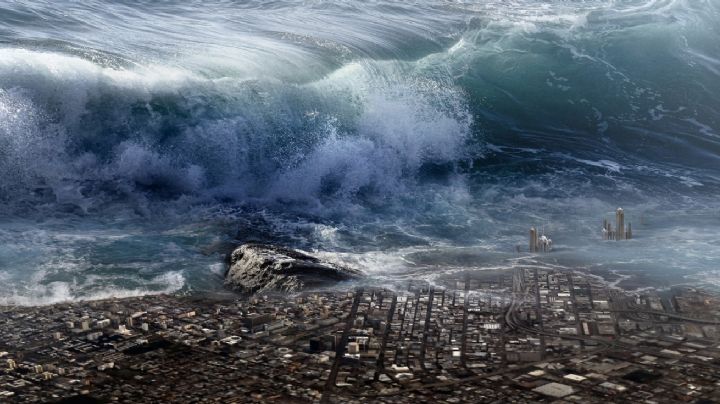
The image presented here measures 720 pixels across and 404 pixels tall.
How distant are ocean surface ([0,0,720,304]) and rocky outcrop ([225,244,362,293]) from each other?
729mm

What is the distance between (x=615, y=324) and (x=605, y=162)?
1649 centimetres

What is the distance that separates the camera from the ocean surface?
33.1m

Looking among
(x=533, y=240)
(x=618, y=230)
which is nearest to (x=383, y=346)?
(x=533, y=240)

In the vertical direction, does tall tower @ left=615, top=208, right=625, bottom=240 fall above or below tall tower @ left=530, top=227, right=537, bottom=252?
above

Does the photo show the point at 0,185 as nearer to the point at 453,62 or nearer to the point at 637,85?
the point at 453,62

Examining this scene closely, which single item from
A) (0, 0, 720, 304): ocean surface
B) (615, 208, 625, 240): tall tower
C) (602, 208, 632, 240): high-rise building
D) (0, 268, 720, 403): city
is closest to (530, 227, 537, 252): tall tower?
(0, 0, 720, 304): ocean surface

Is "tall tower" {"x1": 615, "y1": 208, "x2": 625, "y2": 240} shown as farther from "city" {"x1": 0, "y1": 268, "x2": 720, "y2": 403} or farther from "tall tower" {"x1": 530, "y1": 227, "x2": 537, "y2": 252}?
"city" {"x1": 0, "y1": 268, "x2": 720, "y2": 403}

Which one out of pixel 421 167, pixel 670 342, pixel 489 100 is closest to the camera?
pixel 670 342

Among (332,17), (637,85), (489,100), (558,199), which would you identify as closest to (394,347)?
(558,199)

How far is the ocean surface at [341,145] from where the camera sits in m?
33.1

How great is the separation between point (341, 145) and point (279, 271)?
37.3 ft

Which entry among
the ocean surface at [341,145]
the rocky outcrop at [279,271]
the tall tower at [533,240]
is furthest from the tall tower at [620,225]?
the rocky outcrop at [279,271]

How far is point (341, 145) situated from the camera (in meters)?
41.2

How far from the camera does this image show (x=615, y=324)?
89.0 feet
